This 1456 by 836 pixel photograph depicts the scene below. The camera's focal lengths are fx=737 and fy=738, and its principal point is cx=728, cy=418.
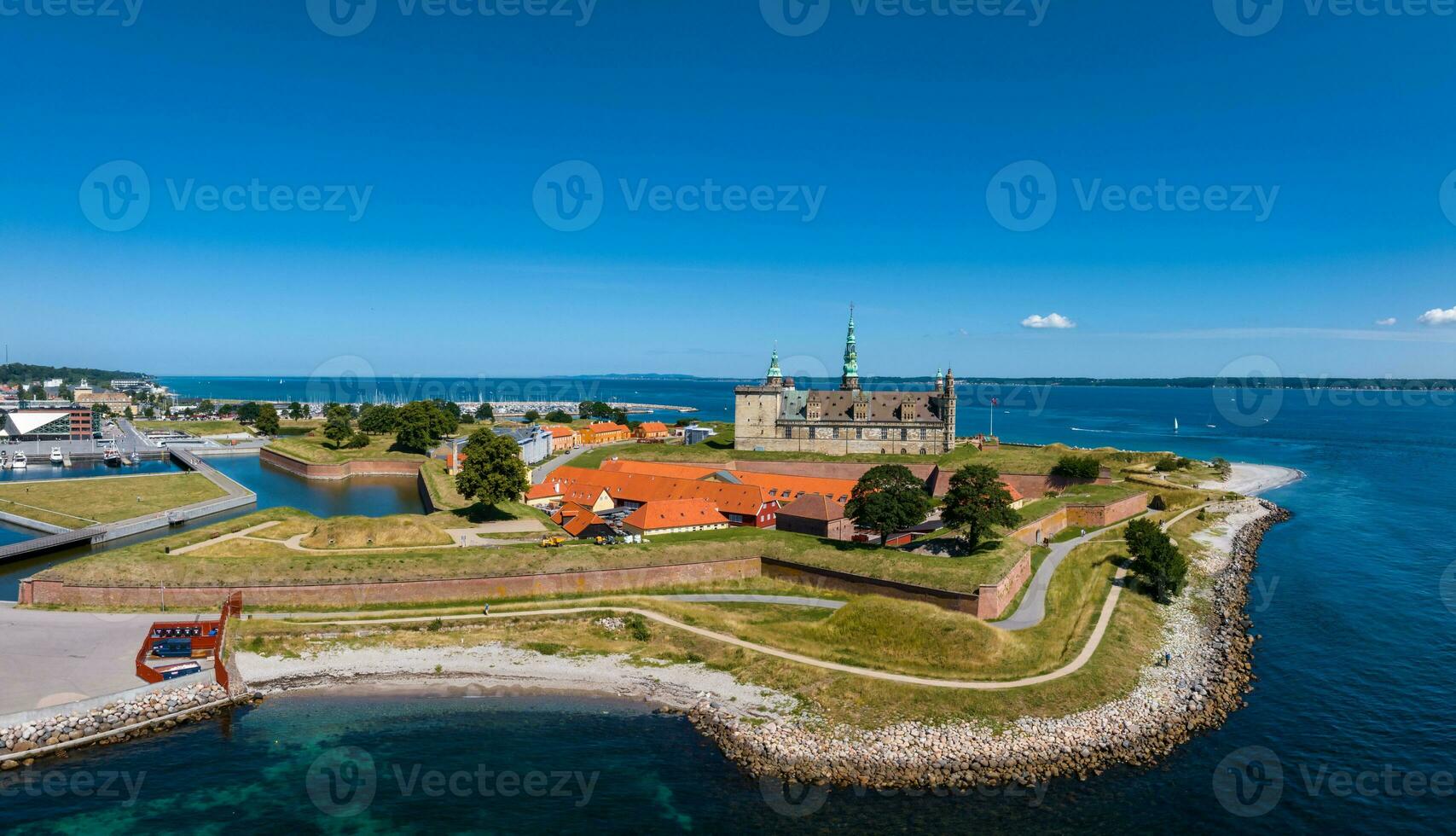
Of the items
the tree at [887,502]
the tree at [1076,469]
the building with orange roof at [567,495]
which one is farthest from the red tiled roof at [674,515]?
the tree at [1076,469]

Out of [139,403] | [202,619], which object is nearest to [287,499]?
[202,619]

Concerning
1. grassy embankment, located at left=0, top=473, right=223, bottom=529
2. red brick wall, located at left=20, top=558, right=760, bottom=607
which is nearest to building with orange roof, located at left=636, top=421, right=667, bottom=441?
grassy embankment, located at left=0, top=473, right=223, bottom=529

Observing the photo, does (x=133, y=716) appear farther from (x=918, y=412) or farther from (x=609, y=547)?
(x=918, y=412)

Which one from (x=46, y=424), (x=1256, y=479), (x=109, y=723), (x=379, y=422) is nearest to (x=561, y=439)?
(x=379, y=422)

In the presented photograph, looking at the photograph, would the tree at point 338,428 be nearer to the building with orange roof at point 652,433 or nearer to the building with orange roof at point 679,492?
the building with orange roof at point 652,433

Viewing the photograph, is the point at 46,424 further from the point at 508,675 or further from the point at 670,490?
the point at 508,675
